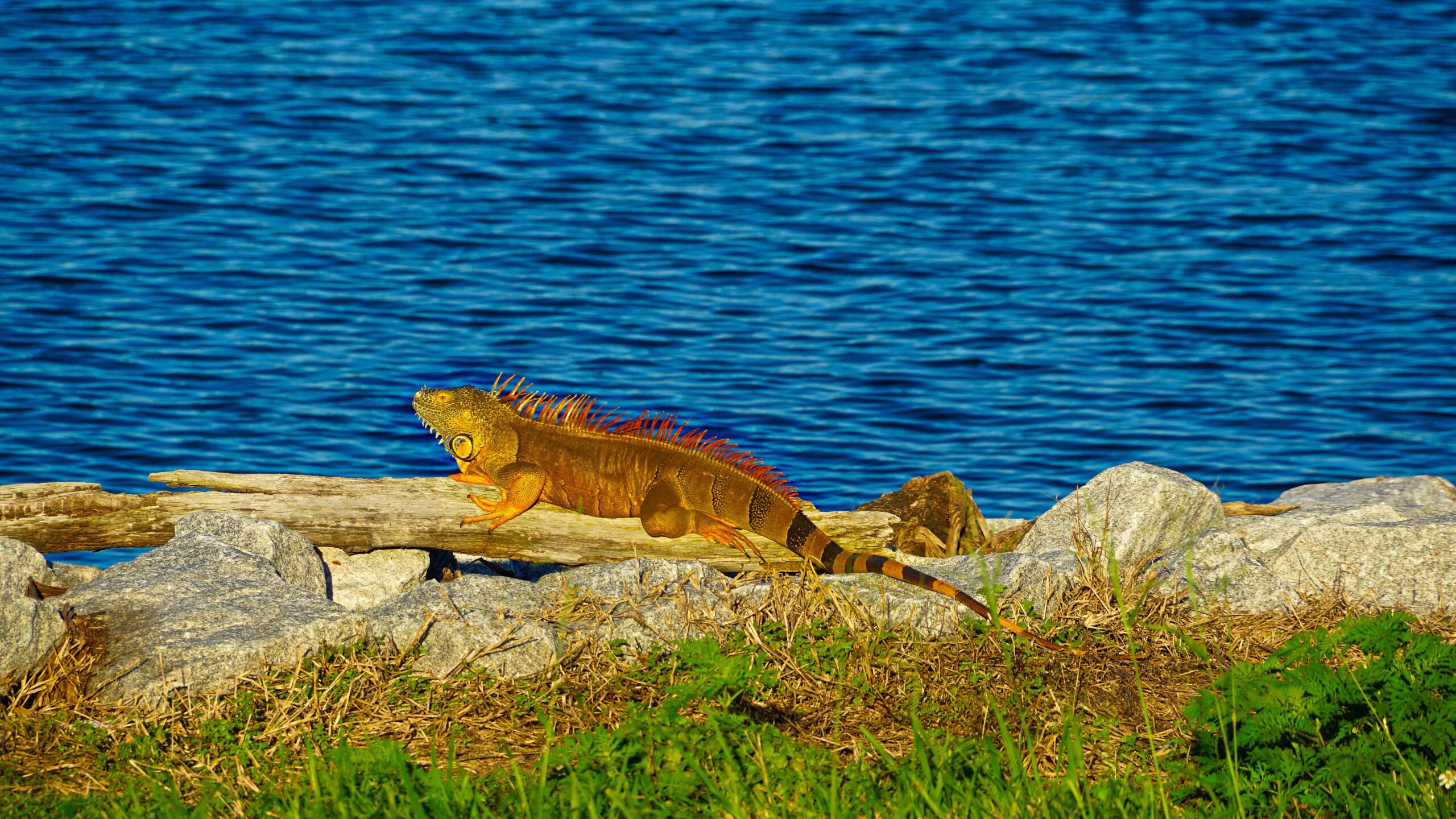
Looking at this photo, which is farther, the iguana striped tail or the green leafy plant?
the iguana striped tail

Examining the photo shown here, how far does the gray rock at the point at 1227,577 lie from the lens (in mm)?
6105

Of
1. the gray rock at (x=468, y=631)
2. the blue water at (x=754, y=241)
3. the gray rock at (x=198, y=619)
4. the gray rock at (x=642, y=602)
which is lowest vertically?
the blue water at (x=754, y=241)

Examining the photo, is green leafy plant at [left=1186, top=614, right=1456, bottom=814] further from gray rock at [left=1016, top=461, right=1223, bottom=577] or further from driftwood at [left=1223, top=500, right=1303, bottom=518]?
driftwood at [left=1223, top=500, right=1303, bottom=518]

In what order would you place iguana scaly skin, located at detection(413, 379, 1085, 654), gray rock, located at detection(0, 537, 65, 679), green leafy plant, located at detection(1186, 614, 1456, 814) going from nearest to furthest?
green leafy plant, located at detection(1186, 614, 1456, 814), gray rock, located at detection(0, 537, 65, 679), iguana scaly skin, located at detection(413, 379, 1085, 654)

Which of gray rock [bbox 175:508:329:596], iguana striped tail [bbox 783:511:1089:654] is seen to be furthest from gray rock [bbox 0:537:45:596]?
iguana striped tail [bbox 783:511:1089:654]

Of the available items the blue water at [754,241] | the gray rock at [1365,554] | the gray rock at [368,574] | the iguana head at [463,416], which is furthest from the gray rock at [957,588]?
the blue water at [754,241]

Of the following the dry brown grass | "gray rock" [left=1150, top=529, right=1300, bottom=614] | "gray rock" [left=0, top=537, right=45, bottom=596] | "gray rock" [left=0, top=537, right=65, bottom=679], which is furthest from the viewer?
"gray rock" [left=1150, top=529, right=1300, bottom=614]

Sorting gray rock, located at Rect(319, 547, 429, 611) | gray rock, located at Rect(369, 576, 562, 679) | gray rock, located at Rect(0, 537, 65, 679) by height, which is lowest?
gray rock, located at Rect(319, 547, 429, 611)

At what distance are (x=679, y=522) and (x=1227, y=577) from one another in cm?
254

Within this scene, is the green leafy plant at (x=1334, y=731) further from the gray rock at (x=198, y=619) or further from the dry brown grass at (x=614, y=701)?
the gray rock at (x=198, y=619)

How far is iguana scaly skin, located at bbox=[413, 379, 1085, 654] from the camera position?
656cm

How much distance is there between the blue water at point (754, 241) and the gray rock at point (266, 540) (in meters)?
3.75

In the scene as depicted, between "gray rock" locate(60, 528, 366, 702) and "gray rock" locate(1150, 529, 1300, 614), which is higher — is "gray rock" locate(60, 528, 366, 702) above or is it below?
above

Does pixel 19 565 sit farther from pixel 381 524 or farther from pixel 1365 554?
pixel 1365 554
